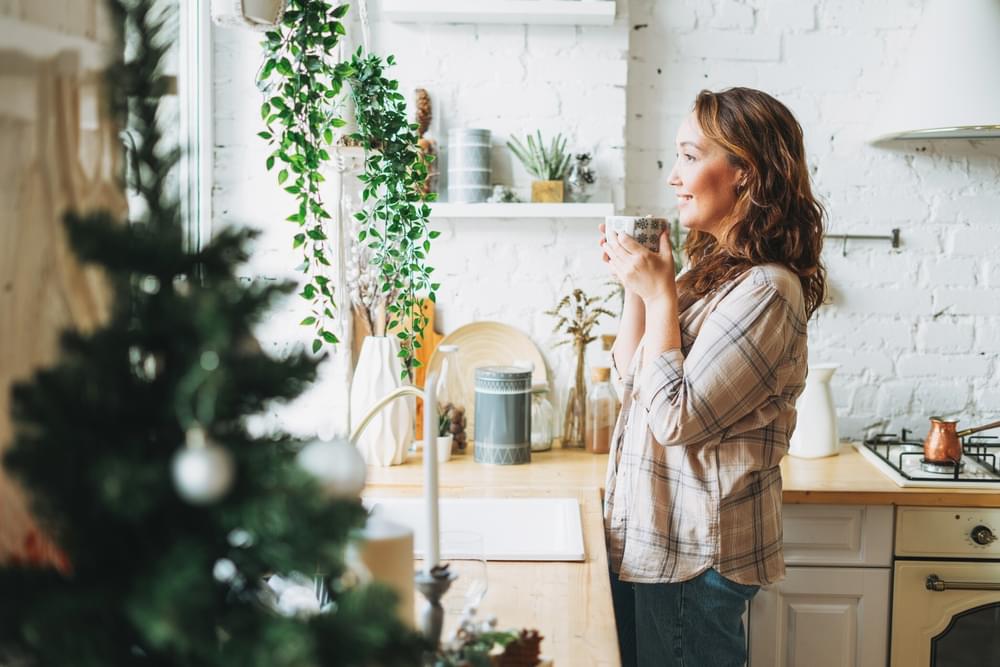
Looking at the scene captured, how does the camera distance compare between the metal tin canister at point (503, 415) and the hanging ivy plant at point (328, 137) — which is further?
the metal tin canister at point (503, 415)

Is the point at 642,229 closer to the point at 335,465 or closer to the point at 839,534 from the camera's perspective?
the point at 839,534

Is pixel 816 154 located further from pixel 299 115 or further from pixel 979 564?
pixel 299 115

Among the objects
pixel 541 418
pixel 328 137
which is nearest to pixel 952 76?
pixel 541 418

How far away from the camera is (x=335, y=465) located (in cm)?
70

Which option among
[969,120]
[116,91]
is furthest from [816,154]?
[116,91]

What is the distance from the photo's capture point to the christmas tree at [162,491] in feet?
1.88

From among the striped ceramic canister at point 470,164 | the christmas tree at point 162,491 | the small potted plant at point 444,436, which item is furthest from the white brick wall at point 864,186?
the christmas tree at point 162,491

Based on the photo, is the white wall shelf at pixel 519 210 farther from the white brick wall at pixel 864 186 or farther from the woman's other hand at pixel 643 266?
the woman's other hand at pixel 643 266

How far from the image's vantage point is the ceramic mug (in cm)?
190

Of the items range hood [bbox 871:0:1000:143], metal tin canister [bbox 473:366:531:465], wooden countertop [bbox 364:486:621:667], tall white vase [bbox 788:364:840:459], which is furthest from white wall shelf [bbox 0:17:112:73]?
range hood [bbox 871:0:1000:143]

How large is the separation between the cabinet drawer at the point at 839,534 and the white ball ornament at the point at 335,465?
187cm

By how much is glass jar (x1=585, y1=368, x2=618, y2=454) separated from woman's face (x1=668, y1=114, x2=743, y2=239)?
820mm

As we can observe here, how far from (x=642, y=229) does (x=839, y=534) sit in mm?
1017

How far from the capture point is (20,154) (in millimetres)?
726
